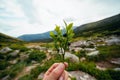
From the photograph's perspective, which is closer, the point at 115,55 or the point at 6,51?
the point at 115,55

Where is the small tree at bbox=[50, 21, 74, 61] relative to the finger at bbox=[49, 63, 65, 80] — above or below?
above

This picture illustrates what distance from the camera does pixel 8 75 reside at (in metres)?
13.3

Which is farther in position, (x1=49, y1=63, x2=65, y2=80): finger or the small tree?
the small tree

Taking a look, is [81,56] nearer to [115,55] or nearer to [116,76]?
[115,55]

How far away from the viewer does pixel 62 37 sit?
6.48ft

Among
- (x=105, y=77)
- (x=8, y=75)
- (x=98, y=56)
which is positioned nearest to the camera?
(x=105, y=77)

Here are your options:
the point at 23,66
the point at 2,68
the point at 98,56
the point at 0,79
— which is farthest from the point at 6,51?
the point at 98,56

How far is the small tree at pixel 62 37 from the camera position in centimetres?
186

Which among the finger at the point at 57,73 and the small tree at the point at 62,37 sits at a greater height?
the small tree at the point at 62,37

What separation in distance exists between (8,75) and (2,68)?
361cm

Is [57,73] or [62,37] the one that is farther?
[62,37]

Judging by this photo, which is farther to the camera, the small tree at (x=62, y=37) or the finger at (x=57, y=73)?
the small tree at (x=62, y=37)

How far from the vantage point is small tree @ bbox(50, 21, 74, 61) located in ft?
6.11

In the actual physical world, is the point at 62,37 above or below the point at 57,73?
above
